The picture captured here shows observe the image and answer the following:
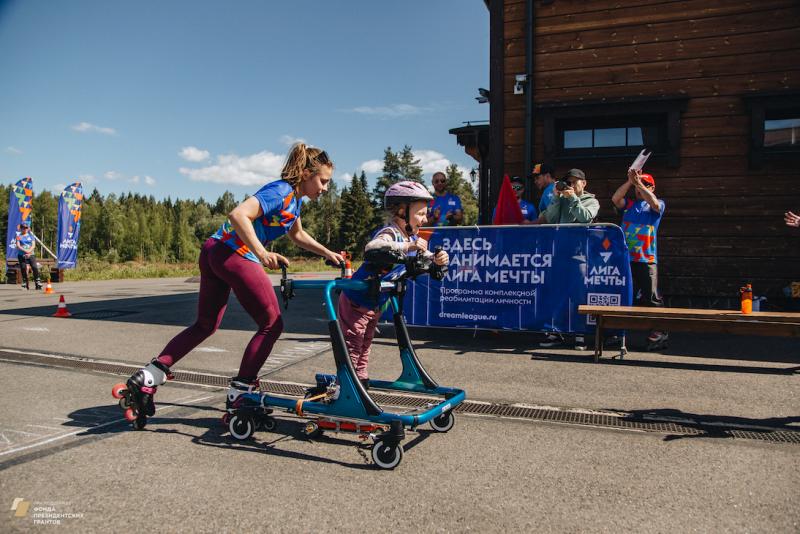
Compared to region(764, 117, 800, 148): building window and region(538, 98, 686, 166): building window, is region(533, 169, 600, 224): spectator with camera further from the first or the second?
region(764, 117, 800, 148): building window

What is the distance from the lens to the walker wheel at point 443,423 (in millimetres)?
4148

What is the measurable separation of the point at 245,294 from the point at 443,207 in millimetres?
6585

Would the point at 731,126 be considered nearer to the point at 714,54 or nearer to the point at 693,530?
the point at 714,54

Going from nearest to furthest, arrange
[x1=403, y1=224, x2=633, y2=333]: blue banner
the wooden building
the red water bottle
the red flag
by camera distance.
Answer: the red water bottle → [x1=403, y1=224, x2=633, y2=333]: blue banner → the red flag → the wooden building

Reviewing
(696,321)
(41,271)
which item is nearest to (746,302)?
(696,321)

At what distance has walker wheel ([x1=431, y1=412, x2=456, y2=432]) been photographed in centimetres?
415

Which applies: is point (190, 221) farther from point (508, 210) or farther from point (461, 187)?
point (508, 210)

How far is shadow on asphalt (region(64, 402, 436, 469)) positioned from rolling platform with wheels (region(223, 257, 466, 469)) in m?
0.09

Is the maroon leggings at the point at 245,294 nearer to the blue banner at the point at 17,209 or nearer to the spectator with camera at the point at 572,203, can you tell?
the spectator with camera at the point at 572,203

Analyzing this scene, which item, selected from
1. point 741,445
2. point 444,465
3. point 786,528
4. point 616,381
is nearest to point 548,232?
point 616,381

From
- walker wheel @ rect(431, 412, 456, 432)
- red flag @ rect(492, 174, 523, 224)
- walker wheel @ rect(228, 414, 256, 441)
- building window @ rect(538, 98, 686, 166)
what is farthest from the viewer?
building window @ rect(538, 98, 686, 166)

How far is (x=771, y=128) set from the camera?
374 inches

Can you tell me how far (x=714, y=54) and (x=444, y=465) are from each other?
9.19 m

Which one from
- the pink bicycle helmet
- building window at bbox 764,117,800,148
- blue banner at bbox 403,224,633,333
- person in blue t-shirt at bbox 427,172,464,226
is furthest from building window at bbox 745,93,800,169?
the pink bicycle helmet
